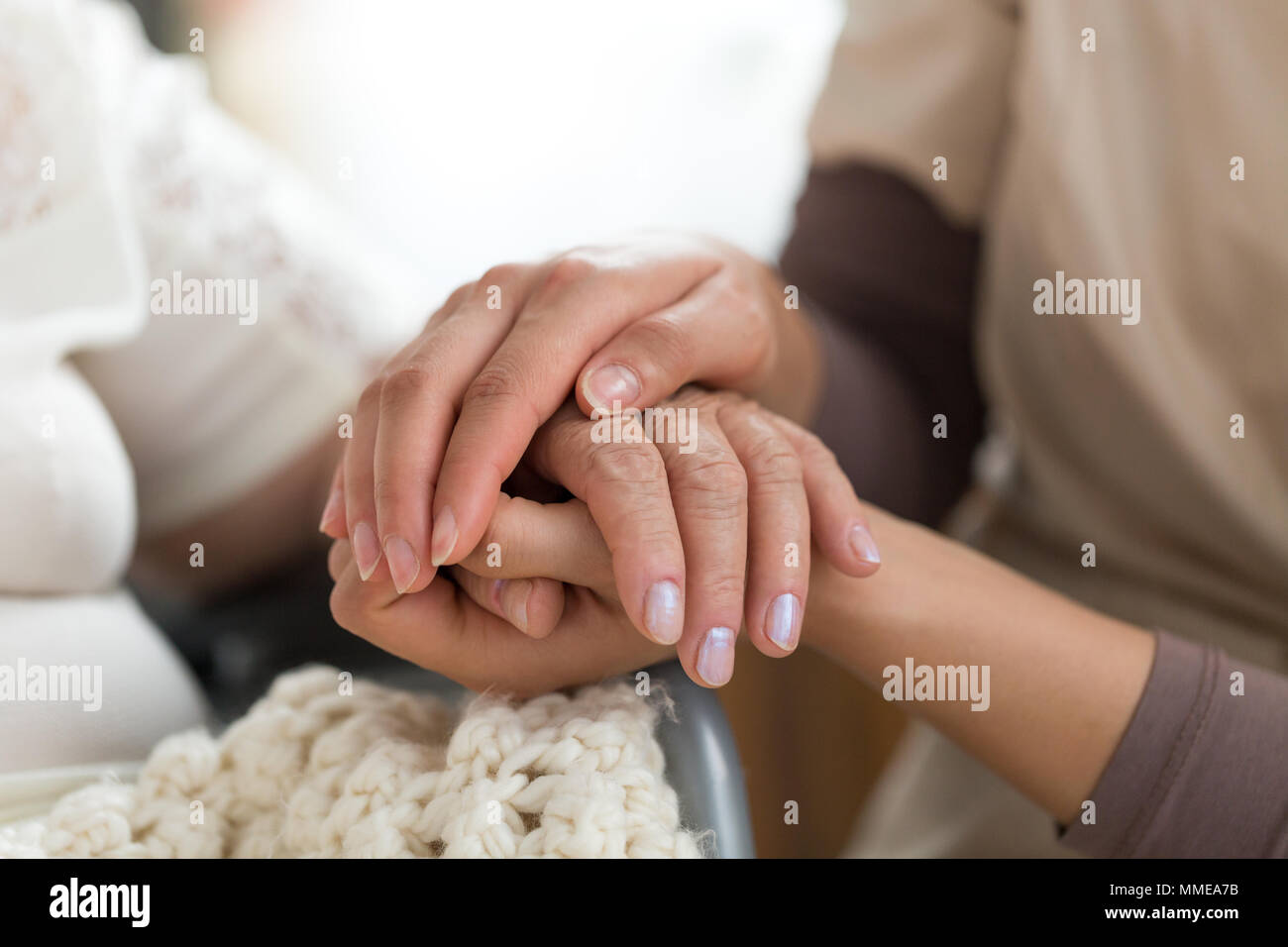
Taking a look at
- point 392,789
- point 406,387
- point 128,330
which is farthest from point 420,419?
point 128,330

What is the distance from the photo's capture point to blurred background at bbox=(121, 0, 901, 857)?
111cm

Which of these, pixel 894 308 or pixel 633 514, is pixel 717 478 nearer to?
pixel 633 514

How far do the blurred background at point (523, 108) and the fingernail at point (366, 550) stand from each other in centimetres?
79

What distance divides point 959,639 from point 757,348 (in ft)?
0.48

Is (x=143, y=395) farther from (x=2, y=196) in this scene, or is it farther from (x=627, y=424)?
(x=627, y=424)

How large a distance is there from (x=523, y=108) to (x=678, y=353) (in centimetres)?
91

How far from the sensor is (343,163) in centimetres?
54

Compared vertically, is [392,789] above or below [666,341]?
below

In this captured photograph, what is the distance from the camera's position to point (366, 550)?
305mm

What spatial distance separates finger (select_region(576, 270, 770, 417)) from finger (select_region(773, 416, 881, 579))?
0.06 m

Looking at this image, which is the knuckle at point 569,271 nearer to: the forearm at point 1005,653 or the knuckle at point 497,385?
the knuckle at point 497,385

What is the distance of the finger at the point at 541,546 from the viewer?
0.30m

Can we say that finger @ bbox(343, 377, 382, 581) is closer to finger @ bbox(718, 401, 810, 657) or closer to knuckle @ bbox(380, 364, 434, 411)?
knuckle @ bbox(380, 364, 434, 411)
